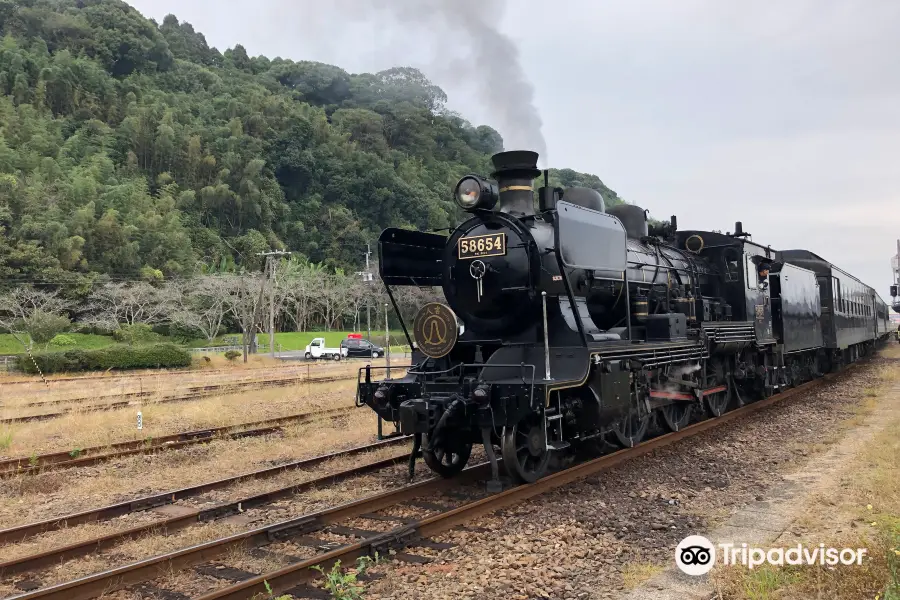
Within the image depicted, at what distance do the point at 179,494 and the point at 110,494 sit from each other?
113 cm

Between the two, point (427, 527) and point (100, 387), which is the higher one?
point (100, 387)

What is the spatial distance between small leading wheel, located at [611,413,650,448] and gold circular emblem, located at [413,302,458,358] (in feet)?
8.62

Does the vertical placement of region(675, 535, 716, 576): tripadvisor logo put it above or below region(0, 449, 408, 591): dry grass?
above

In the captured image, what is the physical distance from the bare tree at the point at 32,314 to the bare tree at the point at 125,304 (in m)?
2.05

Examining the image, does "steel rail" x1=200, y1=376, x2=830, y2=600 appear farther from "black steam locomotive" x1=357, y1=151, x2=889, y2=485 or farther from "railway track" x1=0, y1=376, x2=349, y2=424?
"railway track" x1=0, y1=376, x2=349, y2=424

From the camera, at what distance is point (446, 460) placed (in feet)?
27.0

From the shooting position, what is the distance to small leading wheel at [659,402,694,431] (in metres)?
10.3

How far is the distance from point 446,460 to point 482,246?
2765mm

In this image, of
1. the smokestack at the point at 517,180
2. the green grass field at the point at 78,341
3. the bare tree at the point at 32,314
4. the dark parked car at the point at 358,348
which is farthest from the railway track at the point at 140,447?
the bare tree at the point at 32,314

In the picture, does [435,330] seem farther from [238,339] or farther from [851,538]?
[238,339]

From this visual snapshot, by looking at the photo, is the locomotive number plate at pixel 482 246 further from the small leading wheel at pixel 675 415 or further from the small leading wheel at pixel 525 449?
the small leading wheel at pixel 675 415

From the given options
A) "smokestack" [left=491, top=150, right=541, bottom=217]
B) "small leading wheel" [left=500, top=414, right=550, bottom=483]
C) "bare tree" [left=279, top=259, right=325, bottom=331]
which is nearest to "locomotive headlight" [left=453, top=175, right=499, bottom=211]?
"smokestack" [left=491, top=150, right=541, bottom=217]

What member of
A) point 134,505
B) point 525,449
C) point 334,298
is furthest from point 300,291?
point 525,449

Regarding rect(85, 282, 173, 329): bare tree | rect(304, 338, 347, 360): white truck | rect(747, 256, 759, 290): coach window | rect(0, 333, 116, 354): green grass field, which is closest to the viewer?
rect(747, 256, 759, 290): coach window
